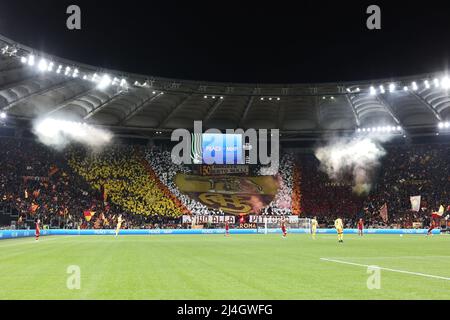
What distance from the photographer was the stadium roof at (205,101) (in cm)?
5303

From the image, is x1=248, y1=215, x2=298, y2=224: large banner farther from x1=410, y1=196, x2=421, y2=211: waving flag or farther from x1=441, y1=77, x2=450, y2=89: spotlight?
x1=441, y1=77, x2=450, y2=89: spotlight

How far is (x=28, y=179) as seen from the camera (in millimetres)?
60594

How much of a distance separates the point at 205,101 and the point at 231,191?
15.0 meters

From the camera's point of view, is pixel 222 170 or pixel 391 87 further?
pixel 222 170

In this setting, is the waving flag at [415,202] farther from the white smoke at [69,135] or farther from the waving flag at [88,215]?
the white smoke at [69,135]

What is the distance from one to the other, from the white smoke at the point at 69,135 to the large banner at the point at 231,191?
1294 cm

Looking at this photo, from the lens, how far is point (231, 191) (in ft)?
243

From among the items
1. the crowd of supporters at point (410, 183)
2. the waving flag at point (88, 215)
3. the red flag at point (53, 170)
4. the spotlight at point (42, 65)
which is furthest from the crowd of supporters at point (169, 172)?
the spotlight at point (42, 65)

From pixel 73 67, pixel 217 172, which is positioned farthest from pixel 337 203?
pixel 73 67

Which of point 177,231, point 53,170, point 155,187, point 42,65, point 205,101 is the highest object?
point 205,101

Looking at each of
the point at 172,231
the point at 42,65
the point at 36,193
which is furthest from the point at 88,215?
the point at 42,65

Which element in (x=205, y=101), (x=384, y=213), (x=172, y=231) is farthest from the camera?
(x=384, y=213)

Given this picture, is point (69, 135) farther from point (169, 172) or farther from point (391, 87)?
point (391, 87)
